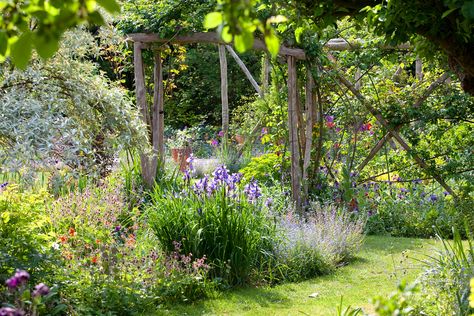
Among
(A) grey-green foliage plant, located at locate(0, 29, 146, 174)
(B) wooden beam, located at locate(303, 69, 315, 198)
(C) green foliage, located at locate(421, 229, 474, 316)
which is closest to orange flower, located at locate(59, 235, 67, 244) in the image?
(A) grey-green foliage plant, located at locate(0, 29, 146, 174)

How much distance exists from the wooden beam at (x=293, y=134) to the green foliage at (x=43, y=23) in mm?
6950

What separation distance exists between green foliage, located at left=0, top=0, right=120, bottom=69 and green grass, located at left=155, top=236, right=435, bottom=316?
3472 mm

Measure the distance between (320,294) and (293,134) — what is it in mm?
2988

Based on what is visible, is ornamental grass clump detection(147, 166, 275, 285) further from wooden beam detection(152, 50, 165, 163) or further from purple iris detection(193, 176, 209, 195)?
wooden beam detection(152, 50, 165, 163)

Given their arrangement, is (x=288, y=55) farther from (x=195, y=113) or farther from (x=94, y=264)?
(x=195, y=113)

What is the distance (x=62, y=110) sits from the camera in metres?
5.59

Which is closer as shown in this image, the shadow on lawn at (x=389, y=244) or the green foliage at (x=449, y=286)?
the green foliage at (x=449, y=286)

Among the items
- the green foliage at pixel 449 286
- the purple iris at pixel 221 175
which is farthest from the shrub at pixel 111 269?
the green foliage at pixel 449 286

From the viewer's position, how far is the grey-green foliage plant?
17.1ft

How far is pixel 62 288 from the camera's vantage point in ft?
15.3

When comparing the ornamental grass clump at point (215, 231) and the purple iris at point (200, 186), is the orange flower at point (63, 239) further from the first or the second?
the purple iris at point (200, 186)

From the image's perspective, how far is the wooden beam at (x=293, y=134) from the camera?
8.45 m

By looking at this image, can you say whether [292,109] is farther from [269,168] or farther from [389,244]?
[389,244]

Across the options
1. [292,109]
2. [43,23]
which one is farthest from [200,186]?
[43,23]
